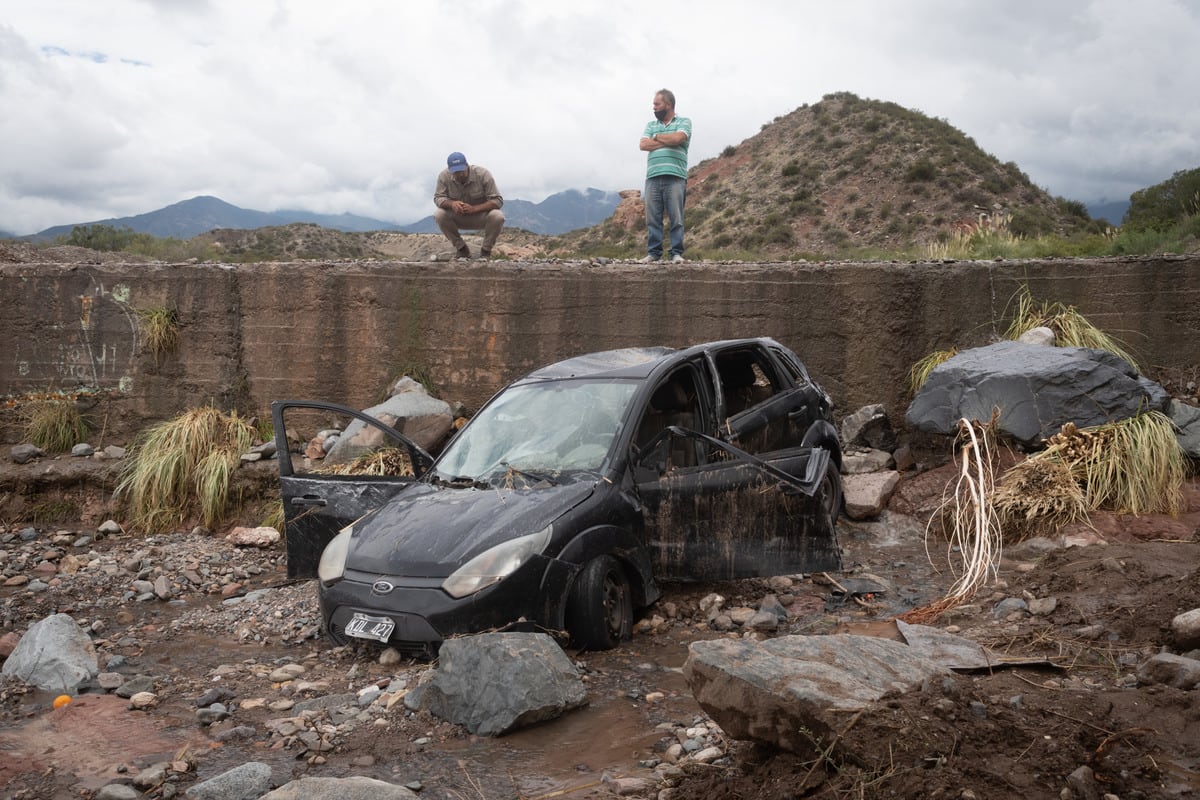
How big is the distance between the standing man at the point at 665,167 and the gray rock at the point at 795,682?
751 cm

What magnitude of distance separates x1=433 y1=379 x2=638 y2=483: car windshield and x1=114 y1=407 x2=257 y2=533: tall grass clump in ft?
13.1

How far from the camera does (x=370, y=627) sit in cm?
498

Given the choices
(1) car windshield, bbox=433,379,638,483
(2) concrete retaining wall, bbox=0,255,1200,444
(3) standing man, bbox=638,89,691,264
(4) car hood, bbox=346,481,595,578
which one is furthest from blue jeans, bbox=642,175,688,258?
(4) car hood, bbox=346,481,595,578

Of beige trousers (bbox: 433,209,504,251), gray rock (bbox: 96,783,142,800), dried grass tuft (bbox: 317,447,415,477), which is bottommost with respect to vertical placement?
gray rock (bbox: 96,783,142,800)

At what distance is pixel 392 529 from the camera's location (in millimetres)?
5344

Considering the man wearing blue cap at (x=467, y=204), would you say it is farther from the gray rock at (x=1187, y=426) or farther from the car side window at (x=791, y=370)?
the gray rock at (x=1187, y=426)

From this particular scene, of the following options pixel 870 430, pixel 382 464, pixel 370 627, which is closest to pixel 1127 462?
pixel 870 430

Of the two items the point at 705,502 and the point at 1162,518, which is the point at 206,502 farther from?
the point at 1162,518

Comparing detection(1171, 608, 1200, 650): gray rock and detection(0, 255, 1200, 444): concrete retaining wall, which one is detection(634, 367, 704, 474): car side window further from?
detection(0, 255, 1200, 444): concrete retaining wall

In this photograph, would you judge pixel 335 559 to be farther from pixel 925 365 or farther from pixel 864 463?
pixel 925 365

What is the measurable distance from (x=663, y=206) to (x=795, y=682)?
8.45 metres

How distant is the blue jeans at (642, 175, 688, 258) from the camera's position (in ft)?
36.1

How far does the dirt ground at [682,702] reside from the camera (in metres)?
3.13

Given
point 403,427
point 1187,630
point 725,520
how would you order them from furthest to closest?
1. point 403,427
2. point 725,520
3. point 1187,630
